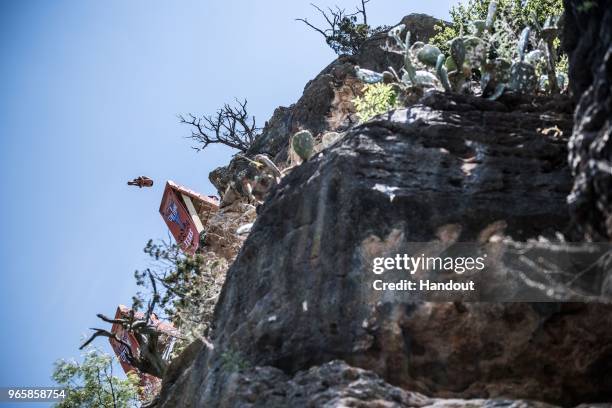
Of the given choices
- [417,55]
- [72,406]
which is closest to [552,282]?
[417,55]

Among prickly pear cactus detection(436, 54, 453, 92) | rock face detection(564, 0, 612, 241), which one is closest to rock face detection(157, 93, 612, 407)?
prickly pear cactus detection(436, 54, 453, 92)

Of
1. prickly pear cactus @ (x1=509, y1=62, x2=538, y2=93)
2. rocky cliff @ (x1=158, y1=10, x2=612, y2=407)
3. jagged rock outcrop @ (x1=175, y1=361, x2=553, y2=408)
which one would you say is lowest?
jagged rock outcrop @ (x1=175, y1=361, x2=553, y2=408)

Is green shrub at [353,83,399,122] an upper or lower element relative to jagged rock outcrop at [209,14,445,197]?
lower

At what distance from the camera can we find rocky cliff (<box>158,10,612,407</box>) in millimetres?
7383

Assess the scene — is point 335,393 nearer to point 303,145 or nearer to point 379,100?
point 303,145

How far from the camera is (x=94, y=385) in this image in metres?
14.9

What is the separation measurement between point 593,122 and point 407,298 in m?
2.39

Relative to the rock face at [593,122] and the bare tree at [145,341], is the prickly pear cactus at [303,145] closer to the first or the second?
the rock face at [593,122]

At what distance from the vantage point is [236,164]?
21859mm

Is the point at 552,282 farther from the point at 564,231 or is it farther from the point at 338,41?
the point at 338,41

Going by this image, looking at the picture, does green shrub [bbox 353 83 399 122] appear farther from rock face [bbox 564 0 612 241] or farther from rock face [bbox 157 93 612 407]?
rock face [bbox 564 0 612 241]

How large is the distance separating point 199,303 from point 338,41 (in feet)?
41.8

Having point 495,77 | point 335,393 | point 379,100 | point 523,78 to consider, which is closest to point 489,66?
point 495,77

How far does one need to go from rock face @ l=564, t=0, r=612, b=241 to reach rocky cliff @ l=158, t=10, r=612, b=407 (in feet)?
0.24
